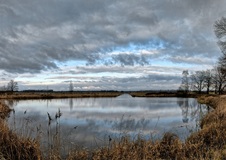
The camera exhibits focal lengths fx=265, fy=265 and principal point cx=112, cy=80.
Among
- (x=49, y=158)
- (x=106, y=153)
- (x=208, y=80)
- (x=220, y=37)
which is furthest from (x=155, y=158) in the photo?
(x=208, y=80)

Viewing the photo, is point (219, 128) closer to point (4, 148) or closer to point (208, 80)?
point (4, 148)

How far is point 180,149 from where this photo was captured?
342 inches

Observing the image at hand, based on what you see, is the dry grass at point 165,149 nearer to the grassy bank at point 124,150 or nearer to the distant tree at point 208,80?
the grassy bank at point 124,150

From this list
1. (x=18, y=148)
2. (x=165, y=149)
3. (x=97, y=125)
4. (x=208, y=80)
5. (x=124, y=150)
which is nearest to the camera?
(x=18, y=148)

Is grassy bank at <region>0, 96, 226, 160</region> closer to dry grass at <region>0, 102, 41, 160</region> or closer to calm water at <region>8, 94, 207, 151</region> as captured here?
dry grass at <region>0, 102, 41, 160</region>

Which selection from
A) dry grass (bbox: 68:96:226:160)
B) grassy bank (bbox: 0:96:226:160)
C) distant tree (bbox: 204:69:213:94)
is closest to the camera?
grassy bank (bbox: 0:96:226:160)

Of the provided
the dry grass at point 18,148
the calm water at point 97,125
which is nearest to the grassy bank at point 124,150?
the dry grass at point 18,148

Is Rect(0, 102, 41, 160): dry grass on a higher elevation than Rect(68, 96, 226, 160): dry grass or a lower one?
higher

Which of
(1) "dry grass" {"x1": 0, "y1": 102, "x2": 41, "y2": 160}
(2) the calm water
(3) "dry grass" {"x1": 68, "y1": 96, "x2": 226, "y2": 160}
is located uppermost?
(1) "dry grass" {"x1": 0, "y1": 102, "x2": 41, "y2": 160}

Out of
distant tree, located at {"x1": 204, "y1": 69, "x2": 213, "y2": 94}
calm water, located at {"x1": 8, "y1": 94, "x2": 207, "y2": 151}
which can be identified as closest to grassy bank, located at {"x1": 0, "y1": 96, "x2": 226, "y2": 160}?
calm water, located at {"x1": 8, "y1": 94, "x2": 207, "y2": 151}

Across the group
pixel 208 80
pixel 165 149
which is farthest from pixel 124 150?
pixel 208 80

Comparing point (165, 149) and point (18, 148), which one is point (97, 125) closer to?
point (165, 149)

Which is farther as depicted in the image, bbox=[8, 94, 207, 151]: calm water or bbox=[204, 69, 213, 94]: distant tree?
bbox=[204, 69, 213, 94]: distant tree

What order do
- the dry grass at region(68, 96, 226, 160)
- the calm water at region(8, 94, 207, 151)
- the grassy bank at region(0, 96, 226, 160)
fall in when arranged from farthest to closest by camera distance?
the calm water at region(8, 94, 207, 151), the dry grass at region(68, 96, 226, 160), the grassy bank at region(0, 96, 226, 160)
